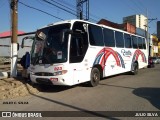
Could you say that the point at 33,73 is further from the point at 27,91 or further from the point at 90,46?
the point at 90,46

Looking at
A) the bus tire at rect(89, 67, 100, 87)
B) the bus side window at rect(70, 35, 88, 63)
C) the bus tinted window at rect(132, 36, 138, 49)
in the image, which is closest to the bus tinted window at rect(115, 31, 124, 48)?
the bus tinted window at rect(132, 36, 138, 49)

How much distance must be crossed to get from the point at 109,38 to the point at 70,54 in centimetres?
470

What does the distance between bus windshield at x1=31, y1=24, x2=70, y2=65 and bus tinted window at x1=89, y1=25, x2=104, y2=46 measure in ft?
6.06

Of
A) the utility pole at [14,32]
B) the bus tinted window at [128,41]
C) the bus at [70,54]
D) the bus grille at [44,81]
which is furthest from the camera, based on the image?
the bus tinted window at [128,41]

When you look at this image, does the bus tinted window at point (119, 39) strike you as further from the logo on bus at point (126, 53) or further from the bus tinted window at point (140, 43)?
the bus tinted window at point (140, 43)

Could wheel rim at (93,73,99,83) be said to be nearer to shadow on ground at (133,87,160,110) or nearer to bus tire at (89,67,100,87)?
bus tire at (89,67,100,87)

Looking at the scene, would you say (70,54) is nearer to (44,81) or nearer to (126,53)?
(44,81)

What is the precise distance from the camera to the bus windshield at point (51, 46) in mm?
10648

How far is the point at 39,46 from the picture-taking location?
11477mm

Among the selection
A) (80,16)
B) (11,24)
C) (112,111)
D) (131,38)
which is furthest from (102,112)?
(80,16)

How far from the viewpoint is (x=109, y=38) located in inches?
584

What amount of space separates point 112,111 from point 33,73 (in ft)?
16.8

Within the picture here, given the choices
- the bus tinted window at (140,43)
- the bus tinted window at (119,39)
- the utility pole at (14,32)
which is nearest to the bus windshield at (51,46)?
the utility pole at (14,32)

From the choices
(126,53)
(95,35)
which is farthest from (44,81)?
(126,53)
